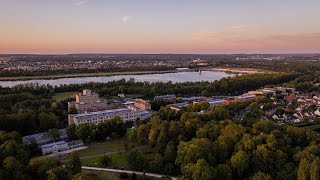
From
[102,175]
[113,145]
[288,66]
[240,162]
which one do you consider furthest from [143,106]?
[288,66]

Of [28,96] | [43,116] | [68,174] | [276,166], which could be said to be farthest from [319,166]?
[28,96]

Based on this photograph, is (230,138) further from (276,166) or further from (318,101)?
(318,101)

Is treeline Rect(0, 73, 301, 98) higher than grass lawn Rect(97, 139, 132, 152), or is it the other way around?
treeline Rect(0, 73, 301, 98)

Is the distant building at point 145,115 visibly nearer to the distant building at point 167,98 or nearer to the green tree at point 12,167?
the distant building at point 167,98

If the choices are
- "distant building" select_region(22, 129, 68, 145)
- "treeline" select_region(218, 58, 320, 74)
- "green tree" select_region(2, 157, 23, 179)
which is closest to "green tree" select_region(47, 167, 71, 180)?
"green tree" select_region(2, 157, 23, 179)

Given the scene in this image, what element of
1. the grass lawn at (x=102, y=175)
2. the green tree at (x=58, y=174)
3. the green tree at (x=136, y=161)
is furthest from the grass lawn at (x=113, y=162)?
the green tree at (x=58, y=174)

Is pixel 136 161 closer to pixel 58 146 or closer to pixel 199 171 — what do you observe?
pixel 199 171

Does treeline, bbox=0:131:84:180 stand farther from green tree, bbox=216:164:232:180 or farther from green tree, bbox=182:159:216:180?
green tree, bbox=216:164:232:180
